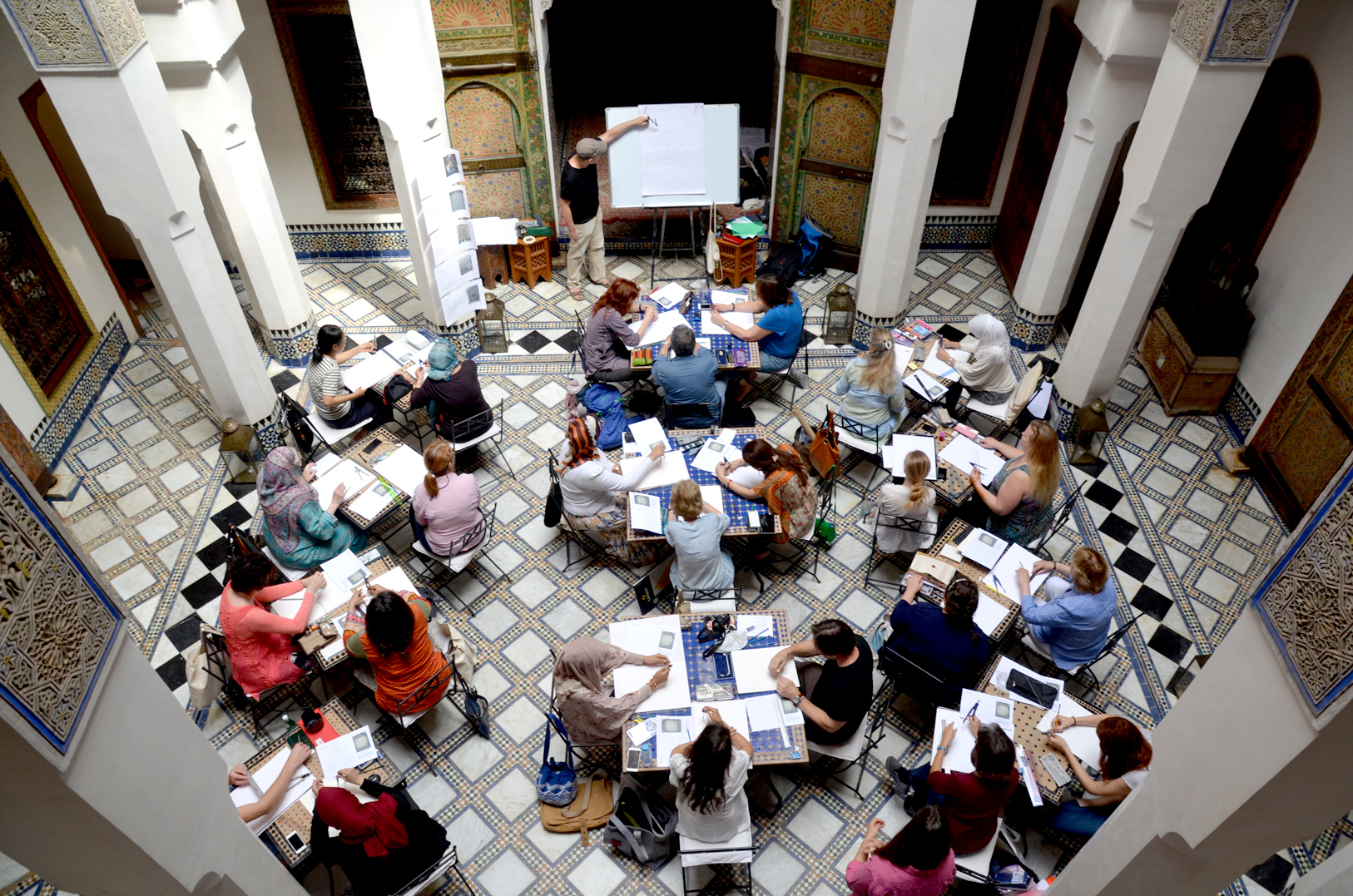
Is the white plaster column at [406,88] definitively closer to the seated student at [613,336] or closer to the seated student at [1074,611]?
the seated student at [613,336]

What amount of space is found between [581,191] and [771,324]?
2.67m

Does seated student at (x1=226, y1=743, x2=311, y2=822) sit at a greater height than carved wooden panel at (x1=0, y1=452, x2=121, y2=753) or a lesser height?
lesser

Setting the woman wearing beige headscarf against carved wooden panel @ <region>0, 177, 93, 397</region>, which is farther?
carved wooden panel @ <region>0, 177, 93, 397</region>

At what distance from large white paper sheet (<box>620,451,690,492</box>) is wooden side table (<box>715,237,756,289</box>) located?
134 inches

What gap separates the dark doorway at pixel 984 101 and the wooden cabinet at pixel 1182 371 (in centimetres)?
255

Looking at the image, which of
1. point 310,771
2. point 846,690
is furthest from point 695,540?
point 310,771

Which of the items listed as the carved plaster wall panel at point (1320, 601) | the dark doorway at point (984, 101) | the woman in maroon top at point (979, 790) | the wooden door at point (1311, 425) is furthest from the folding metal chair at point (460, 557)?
the wooden door at point (1311, 425)

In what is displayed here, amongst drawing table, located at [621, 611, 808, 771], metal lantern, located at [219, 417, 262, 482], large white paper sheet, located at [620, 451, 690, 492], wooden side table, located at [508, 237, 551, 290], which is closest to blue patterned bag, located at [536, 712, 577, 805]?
drawing table, located at [621, 611, 808, 771]

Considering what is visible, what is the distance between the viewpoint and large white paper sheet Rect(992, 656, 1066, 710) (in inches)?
207

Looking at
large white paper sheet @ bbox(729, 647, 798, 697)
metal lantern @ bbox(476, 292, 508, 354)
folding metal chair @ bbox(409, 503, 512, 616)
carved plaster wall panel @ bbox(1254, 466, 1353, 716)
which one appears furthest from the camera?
metal lantern @ bbox(476, 292, 508, 354)

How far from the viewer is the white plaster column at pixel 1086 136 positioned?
6.73 metres

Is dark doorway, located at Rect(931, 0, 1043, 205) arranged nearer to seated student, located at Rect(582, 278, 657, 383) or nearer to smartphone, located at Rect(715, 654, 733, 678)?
seated student, located at Rect(582, 278, 657, 383)

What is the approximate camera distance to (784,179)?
31.3 ft

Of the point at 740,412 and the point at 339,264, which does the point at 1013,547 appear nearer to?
the point at 740,412
